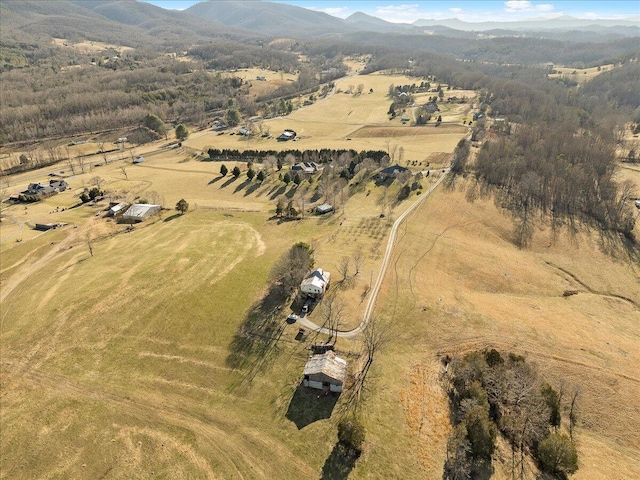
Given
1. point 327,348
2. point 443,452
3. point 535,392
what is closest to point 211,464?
point 327,348

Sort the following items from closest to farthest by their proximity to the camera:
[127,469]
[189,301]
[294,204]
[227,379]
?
1. [127,469]
2. [227,379]
3. [189,301]
4. [294,204]

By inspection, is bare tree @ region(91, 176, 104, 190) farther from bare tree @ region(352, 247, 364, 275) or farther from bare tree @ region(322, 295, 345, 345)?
bare tree @ region(322, 295, 345, 345)

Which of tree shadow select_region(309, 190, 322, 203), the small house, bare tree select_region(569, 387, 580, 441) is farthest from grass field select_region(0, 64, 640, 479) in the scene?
the small house

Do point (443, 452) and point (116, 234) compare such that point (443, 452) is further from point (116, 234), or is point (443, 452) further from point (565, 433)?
point (116, 234)

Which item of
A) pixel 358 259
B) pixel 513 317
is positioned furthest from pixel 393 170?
pixel 513 317

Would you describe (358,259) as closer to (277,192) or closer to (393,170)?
(277,192)

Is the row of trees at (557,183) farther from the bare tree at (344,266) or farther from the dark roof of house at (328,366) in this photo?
the dark roof of house at (328,366)

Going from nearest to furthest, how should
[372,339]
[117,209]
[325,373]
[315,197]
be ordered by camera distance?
[325,373] → [372,339] → [117,209] → [315,197]
